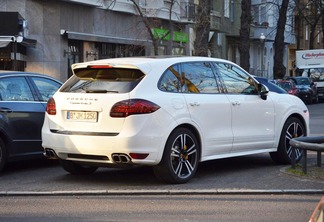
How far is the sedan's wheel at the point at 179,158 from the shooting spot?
8.44 m

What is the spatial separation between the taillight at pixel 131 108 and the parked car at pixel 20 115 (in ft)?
6.90

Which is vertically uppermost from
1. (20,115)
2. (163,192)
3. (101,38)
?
(101,38)

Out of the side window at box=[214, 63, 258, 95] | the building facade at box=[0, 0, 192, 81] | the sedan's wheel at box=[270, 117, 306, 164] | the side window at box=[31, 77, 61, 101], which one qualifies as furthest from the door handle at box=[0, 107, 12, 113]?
the building facade at box=[0, 0, 192, 81]

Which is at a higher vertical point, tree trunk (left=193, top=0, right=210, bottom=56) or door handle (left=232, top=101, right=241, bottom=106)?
tree trunk (left=193, top=0, right=210, bottom=56)

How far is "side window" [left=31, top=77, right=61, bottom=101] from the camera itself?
411 inches

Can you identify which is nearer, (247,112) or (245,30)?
(247,112)

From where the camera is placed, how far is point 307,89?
35.4 meters

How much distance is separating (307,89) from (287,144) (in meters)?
25.5

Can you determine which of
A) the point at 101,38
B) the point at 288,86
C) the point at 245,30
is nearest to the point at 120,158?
the point at 101,38

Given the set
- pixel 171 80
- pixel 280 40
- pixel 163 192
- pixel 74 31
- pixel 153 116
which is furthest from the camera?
pixel 280 40

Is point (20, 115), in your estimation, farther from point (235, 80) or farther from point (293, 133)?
point (293, 133)

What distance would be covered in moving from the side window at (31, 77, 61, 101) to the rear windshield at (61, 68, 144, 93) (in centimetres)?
156

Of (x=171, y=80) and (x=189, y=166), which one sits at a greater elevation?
(x=171, y=80)

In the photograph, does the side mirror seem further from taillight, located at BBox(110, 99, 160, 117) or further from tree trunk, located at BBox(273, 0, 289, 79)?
tree trunk, located at BBox(273, 0, 289, 79)
